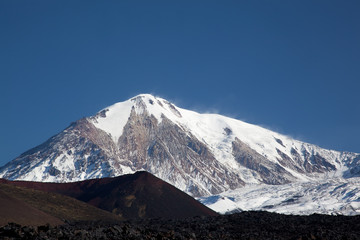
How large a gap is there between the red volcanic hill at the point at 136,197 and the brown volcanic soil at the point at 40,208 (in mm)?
16677

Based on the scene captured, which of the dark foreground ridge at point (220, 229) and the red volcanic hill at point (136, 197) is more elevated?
the red volcanic hill at point (136, 197)

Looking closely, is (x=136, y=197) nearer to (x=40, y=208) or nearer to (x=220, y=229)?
(x=40, y=208)

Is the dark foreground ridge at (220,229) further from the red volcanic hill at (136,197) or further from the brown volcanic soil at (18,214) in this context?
the red volcanic hill at (136,197)

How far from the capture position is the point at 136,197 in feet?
381

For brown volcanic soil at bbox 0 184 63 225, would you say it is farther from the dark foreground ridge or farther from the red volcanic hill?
the red volcanic hill

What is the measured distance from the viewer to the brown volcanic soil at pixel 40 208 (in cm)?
6512

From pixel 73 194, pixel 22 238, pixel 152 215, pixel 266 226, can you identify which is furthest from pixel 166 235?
pixel 73 194

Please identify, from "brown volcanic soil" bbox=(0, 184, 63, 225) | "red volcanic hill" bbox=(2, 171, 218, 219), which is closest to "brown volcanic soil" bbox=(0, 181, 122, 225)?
"brown volcanic soil" bbox=(0, 184, 63, 225)

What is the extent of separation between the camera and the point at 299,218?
7819cm

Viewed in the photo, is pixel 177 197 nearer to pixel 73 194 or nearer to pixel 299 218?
pixel 73 194

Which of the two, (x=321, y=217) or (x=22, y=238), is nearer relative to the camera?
(x=22, y=238)

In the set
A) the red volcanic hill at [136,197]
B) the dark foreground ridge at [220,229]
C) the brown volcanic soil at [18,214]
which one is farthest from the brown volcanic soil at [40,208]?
the red volcanic hill at [136,197]

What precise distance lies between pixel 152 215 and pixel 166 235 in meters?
59.2

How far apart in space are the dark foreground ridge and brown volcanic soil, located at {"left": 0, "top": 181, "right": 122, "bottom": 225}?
14.4ft
